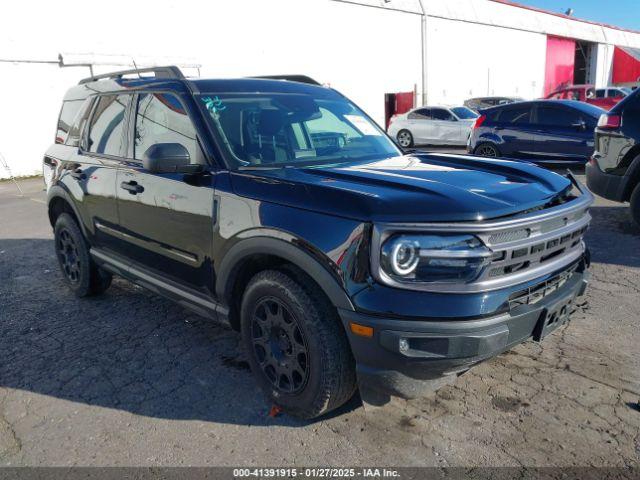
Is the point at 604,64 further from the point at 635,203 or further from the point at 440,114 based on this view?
the point at 635,203

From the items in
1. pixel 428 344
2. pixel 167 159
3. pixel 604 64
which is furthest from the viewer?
pixel 604 64

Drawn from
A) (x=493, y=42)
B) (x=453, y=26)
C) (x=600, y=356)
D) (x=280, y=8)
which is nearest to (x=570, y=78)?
(x=493, y=42)

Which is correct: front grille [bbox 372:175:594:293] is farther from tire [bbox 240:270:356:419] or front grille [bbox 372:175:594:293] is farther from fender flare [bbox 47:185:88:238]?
fender flare [bbox 47:185:88:238]

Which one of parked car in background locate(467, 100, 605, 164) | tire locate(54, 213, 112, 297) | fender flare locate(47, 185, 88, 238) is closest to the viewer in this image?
fender flare locate(47, 185, 88, 238)

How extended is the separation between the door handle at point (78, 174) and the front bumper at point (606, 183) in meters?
5.54

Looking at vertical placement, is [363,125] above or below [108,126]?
below

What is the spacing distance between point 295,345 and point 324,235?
650 millimetres

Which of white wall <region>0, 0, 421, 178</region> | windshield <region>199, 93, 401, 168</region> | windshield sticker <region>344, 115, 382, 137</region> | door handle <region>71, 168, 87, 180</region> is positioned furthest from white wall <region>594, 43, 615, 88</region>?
door handle <region>71, 168, 87, 180</region>

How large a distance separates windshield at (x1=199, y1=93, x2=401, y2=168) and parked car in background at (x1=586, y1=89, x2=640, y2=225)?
3.48 meters

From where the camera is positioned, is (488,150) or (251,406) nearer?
(251,406)

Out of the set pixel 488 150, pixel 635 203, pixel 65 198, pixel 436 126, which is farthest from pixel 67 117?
pixel 436 126

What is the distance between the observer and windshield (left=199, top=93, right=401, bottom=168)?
Answer: 128 inches

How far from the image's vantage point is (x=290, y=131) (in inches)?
138

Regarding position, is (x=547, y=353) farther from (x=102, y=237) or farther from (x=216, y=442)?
(x=102, y=237)
